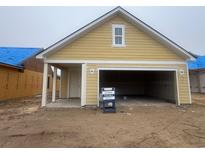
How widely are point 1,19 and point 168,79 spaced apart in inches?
692

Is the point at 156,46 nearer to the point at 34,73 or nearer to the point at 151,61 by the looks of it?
the point at 151,61

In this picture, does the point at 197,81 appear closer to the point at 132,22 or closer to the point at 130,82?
the point at 130,82

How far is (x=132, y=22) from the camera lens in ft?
30.8

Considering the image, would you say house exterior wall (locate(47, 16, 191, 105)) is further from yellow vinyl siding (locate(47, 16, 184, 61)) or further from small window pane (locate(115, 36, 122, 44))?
small window pane (locate(115, 36, 122, 44))

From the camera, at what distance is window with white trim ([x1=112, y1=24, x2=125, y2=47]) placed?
30.5ft

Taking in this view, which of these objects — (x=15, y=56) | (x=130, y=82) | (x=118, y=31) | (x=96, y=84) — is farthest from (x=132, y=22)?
(x=15, y=56)

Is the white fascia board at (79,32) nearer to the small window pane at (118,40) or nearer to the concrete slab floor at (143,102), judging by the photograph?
the small window pane at (118,40)

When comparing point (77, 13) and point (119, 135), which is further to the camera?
point (77, 13)

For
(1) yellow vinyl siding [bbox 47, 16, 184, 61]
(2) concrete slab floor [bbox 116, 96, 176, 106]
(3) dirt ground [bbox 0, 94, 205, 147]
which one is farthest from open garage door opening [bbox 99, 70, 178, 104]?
(3) dirt ground [bbox 0, 94, 205, 147]

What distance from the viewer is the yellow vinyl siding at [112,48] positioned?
356 inches

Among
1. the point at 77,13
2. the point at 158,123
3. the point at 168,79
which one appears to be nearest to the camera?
the point at 158,123

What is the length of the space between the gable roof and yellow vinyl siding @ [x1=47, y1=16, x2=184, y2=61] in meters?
0.22

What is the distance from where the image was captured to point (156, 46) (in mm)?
9406
